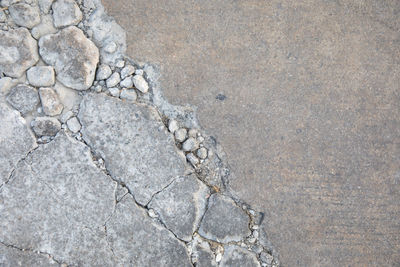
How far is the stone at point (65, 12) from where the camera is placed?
1838mm

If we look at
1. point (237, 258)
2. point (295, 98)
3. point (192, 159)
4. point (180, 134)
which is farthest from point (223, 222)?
point (295, 98)

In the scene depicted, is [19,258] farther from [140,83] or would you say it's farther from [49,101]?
[140,83]

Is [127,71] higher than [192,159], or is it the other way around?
[127,71]

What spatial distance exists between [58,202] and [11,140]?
42 cm

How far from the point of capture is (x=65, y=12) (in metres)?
1.84

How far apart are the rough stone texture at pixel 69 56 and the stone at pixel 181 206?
0.74 m

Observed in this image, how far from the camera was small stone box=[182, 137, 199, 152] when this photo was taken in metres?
1.85

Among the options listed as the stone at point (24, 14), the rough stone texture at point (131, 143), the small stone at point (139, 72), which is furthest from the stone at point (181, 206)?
the stone at point (24, 14)

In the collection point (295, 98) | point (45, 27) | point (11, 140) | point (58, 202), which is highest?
point (45, 27)

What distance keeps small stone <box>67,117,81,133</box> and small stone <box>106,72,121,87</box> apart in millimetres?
265

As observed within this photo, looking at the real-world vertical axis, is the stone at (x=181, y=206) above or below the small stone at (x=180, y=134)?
below

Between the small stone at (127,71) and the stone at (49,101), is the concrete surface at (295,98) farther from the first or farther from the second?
the stone at (49,101)

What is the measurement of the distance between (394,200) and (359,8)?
3.60 feet

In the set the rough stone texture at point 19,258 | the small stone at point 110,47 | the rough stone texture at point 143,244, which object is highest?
the small stone at point 110,47
